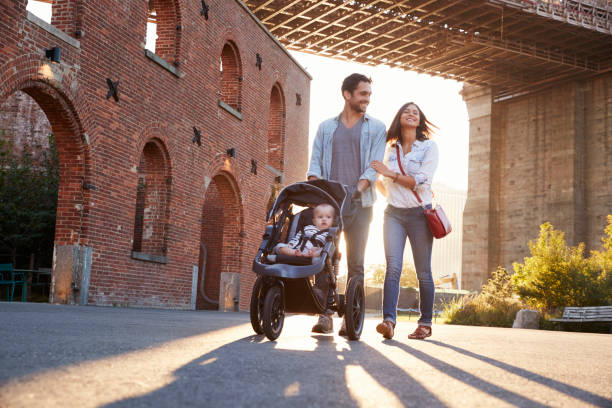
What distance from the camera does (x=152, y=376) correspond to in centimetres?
267

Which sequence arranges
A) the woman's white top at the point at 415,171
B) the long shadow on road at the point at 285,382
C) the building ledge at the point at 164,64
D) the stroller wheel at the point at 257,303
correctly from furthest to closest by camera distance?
the building ledge at the point at 164,64 → the woman's white top at the point at 415,171 → the stroller wheel at the point at 257,303 → the long shadow on road at the point at 285,382

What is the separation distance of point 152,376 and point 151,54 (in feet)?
36.3

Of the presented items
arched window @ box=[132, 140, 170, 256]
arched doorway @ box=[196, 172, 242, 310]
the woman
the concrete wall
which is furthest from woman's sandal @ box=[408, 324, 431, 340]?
the concrete wall

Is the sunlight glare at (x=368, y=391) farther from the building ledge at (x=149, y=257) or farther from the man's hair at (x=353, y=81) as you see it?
the building ledge at (x=149, y=257)

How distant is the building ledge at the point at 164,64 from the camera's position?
42.3ft

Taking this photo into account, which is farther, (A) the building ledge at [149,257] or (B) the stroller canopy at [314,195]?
(A) the building ledge at [149,257]

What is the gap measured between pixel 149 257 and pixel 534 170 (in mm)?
24423

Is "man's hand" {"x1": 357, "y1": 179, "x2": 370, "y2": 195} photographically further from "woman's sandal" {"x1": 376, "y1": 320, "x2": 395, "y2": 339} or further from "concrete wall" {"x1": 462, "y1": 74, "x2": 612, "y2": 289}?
"concrete wall" {"x1": 462, "y1": 74, "x2": 612, "y2": 289}

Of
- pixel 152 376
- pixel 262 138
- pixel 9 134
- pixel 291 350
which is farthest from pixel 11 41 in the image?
pixel 9 134

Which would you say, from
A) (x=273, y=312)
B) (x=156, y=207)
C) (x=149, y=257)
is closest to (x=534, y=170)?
(x=156, y=207)

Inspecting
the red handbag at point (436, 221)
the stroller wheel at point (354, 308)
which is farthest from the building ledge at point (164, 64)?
the stroller wheel at point (354, 308)

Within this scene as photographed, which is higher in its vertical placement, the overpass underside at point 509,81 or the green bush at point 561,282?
the overpass underside at point 509,81

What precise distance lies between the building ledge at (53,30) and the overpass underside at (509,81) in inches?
589

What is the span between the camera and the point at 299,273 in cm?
480
